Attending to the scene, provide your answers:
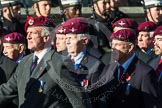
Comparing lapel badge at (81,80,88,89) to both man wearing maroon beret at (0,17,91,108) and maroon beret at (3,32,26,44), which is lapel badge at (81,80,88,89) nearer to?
man wearing maroon beret at (0,17,91,108)

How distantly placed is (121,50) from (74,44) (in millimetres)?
685

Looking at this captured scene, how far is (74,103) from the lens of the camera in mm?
6398

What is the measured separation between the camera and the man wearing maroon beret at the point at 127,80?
7.04 m

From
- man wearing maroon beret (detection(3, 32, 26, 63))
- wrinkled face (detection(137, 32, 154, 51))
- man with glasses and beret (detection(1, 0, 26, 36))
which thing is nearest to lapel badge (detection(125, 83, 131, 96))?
wrinkled face (detection(137, 32, 154, 51))

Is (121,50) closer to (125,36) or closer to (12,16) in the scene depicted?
(125,36)

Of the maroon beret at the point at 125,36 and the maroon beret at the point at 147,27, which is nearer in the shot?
the maroon beret at the point at 125,36

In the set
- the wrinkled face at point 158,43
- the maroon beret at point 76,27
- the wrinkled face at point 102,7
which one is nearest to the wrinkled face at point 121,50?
the maroon beret at point 76,27

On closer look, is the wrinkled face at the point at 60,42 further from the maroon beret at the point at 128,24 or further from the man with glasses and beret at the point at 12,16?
the man with glasses and beret at the point at 12,16

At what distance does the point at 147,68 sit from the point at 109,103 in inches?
23.6

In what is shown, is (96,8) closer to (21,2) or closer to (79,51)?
(21,2)

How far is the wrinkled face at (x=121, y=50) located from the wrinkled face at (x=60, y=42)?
655 mm

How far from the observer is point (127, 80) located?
285 inches

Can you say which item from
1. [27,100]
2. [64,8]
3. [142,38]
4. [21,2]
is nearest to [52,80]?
[27,100]

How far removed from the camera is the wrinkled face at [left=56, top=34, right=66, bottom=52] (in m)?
7.56
